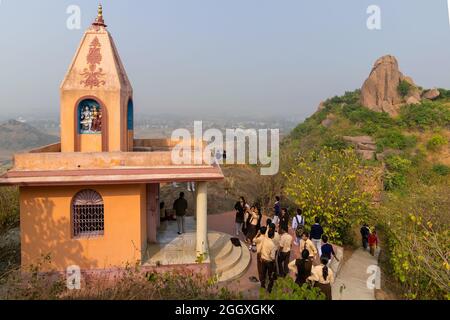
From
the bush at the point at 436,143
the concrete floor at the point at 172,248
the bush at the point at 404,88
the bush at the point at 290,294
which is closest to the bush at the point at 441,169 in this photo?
the bush at the point at 436,143

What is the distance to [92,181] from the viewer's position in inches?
316

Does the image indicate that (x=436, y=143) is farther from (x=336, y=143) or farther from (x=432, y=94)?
(x=432, y=94)

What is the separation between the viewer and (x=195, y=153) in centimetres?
916

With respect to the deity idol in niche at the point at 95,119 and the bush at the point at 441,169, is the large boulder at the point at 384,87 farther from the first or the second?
the deity idol in niche at the point at 95,119

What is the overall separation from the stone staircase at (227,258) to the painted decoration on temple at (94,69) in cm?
609

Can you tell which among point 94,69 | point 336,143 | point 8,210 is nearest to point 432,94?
point 336,143

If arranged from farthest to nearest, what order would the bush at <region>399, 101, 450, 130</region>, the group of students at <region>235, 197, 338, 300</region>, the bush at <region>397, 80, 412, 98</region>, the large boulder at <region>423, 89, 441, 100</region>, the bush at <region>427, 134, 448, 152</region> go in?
the large boulder at <region>423, 89, 441, 100</region>
the bush at <region>397, 80, 412, 98</region>
the bush at <region>399, 101, 450, 130</region>
the bush at <region>427, 134, 448, 152</region>
the group of students at <region>235, 197, 338, 300</region>

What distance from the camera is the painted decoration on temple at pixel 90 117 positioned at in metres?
9.53

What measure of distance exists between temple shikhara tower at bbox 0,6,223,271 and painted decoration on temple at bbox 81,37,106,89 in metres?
0.03

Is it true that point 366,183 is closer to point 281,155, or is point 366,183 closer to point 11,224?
point 281,155

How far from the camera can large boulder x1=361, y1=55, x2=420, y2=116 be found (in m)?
43.2

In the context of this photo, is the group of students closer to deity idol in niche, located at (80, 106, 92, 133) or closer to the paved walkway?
the paved walkway

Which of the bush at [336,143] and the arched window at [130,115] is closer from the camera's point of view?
the arched window at [130,115]

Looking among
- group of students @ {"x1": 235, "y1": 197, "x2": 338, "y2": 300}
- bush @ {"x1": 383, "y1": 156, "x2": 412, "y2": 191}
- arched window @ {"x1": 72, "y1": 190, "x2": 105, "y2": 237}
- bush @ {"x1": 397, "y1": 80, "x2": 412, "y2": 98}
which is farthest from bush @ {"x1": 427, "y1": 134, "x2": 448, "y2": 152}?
arched window @ {"x1": 72, "y1": 190, "x2": 105, "y2": 237}
